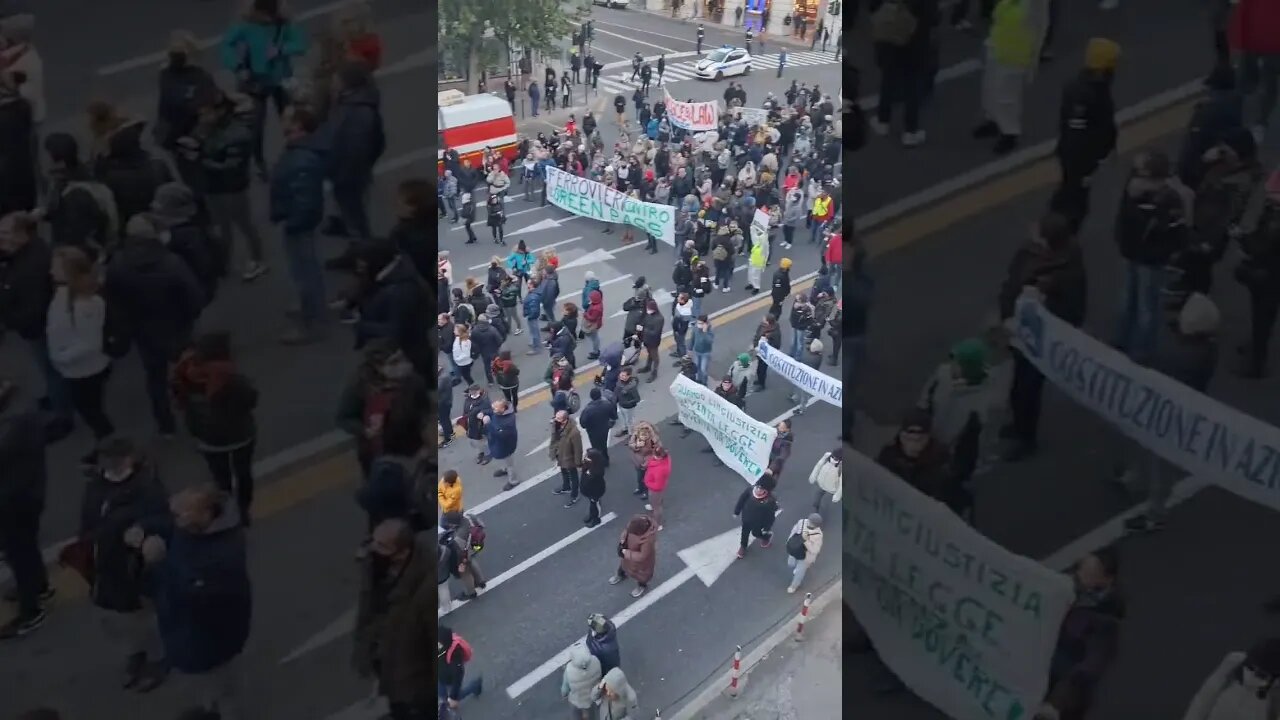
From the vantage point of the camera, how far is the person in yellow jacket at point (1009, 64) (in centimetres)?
221

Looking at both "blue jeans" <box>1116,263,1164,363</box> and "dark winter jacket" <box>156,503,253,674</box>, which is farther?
"dark winter jacket" <box>156,503,253,674</box>

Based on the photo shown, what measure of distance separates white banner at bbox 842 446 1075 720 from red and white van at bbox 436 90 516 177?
633cm

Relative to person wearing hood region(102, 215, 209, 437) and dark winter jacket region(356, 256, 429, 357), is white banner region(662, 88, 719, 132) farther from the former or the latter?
person wearing hood region(102, 215, 209, 437)

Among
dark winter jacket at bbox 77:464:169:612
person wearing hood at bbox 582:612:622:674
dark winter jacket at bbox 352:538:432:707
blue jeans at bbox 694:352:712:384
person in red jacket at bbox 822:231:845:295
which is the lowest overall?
person wearing hood at bbox 582:612:622:674

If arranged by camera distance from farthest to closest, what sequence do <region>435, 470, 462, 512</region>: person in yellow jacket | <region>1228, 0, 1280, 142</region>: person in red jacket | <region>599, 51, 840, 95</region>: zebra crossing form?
<region>599, 51, 840, 95</region>: zebra crossing
<region>435, 470, 462, 512</region>: person in yellow jacket
<region>1228, 0, 1280, 142</region>: person in red jacket

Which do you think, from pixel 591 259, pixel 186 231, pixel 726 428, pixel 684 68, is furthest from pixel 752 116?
pixel 186 231

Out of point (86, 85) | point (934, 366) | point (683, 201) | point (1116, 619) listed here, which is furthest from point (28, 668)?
point (683, 201)

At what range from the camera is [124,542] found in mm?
2336

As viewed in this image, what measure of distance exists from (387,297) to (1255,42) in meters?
1.90

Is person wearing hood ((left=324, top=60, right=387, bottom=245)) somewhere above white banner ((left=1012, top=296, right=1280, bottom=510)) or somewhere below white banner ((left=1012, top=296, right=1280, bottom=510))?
above

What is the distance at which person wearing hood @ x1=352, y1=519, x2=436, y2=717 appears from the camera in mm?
2504

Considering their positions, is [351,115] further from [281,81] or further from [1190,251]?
[1190,251]

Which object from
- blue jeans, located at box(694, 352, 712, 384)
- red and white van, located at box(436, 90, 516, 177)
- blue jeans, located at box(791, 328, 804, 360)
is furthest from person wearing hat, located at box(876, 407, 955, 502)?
red and white van, located at box(436, 90, 516, 177)

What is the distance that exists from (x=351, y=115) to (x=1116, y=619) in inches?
79.9
